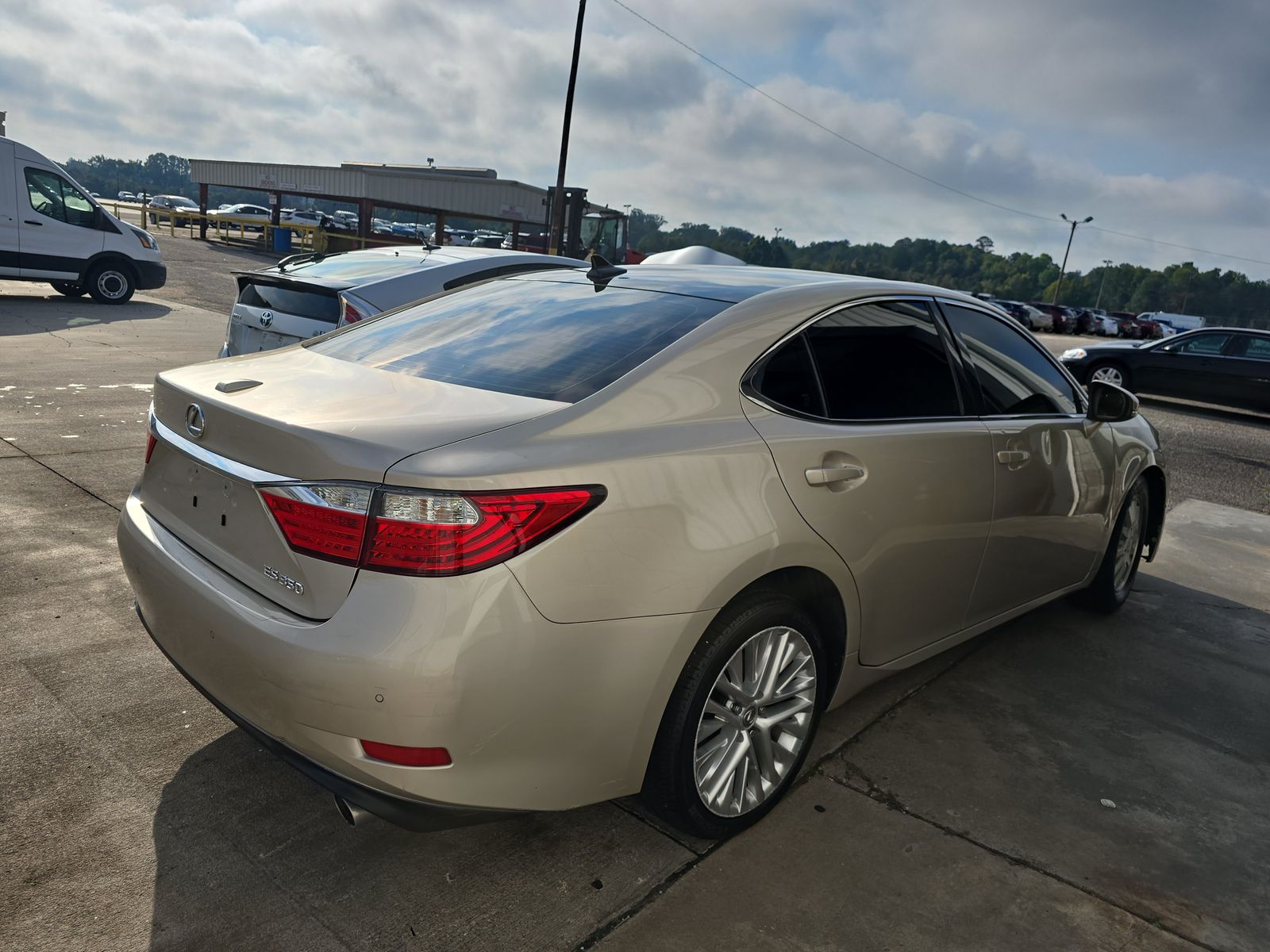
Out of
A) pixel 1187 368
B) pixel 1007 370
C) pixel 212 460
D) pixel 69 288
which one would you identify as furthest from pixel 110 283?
pixel 1187 368

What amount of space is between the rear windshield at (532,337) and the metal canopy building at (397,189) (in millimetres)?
38649

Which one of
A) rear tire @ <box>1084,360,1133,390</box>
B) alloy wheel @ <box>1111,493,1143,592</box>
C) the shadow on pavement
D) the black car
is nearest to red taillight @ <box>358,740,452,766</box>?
alloy wheel @ <box>1111,493,1143,592</box>

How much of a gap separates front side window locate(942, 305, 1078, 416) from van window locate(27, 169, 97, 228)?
1461 centimetres

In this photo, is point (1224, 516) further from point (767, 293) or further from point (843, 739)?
point (767, 293)

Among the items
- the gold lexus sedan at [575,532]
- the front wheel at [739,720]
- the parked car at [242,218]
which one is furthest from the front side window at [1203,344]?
the parked car at [242,218]

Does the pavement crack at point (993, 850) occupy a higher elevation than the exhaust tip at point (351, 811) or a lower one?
lower

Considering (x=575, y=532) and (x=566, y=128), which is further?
(x=566, y=128)

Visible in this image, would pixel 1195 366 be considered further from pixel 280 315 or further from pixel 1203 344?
pixel 280 315

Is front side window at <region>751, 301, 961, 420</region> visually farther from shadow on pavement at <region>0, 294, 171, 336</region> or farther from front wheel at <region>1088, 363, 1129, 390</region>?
front wheel at <region>1088, 363, 1129, 390</region>

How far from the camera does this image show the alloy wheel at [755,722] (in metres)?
2.55

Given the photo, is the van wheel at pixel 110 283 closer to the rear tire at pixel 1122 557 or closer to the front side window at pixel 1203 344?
the rear tire at pixel 1122 557

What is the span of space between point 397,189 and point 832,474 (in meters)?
44.0

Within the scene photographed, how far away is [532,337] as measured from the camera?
285 centimetres

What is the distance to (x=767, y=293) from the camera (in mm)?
2916
